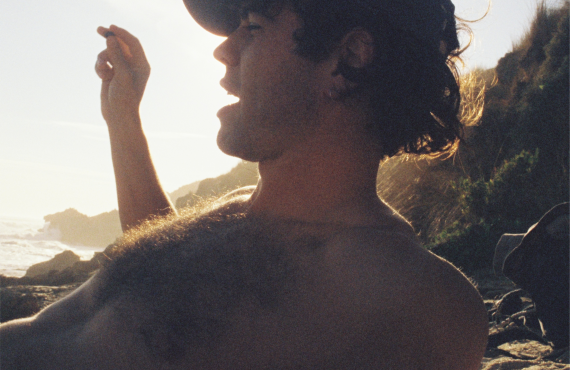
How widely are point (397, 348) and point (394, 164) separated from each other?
26.0 feet

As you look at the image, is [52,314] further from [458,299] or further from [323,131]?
[458,299]

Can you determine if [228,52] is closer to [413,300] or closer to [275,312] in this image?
[275,312]

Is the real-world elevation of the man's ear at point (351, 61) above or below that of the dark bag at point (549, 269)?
above

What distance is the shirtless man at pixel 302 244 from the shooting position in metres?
1.05

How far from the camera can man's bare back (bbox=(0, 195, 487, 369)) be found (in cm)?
103

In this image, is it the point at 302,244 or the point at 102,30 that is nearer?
the point at 302,244

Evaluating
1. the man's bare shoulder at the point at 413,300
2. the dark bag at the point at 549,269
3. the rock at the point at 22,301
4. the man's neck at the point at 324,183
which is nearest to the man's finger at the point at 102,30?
the man's neck at the point at 324,183

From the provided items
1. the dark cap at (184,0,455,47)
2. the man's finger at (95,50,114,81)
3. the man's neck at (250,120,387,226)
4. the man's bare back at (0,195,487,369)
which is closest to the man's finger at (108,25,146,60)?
the man's finger at (95,50,114,81)

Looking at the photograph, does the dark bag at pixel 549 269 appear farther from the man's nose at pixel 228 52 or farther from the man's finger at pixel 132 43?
the man's finger at pixel 132 43

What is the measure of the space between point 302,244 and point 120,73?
57.8 inches

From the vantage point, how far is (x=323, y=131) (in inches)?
60.4

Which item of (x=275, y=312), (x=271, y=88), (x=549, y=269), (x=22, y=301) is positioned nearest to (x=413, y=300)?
(x=275, y=312)

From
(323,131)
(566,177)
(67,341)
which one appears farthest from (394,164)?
(67,341)

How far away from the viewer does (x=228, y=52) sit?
165 cm
